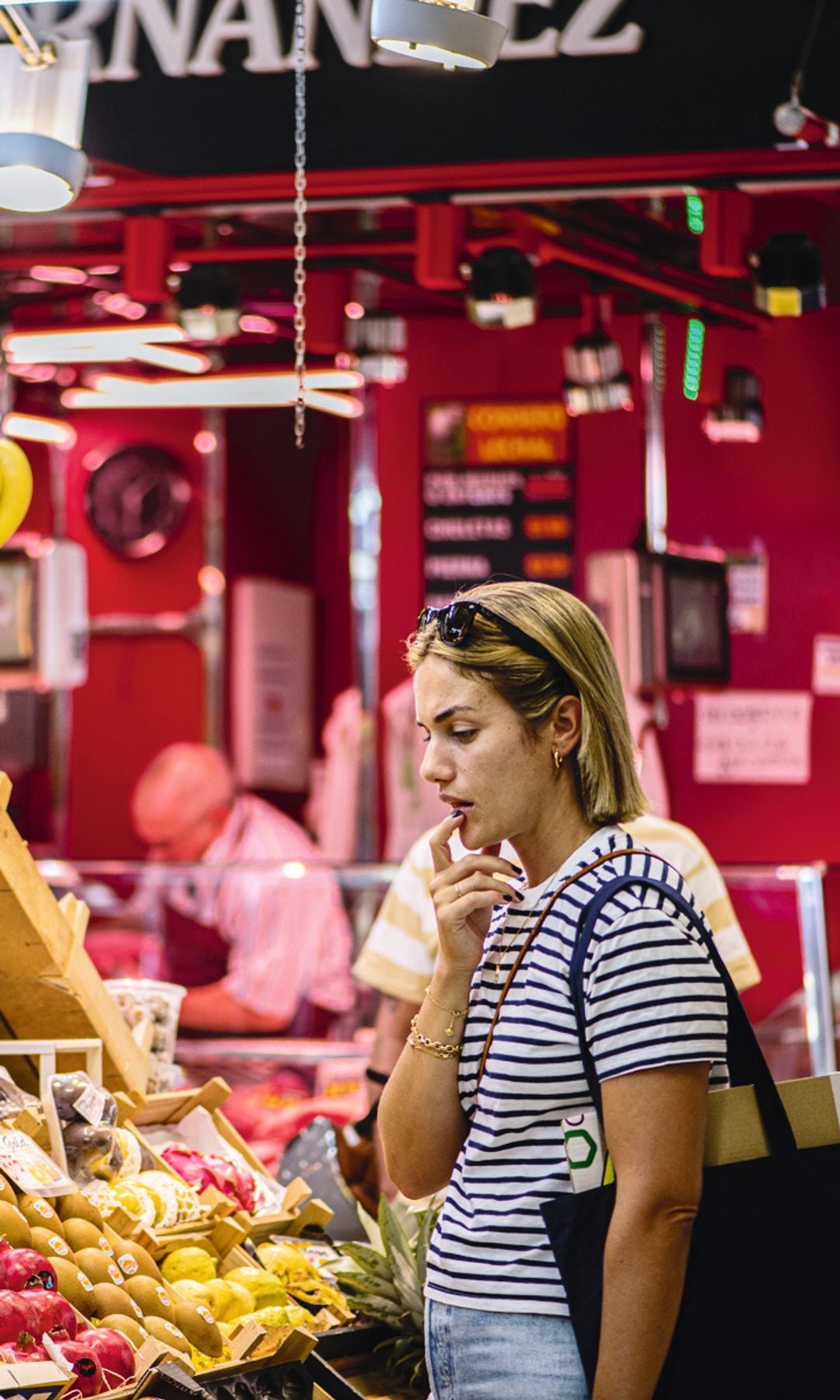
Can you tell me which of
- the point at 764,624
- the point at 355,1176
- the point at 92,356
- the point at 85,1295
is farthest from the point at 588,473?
the point at 85,1295

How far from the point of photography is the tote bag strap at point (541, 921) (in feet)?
5.85

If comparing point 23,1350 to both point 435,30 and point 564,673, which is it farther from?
point 435,30

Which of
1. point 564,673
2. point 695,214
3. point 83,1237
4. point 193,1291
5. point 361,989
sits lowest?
point 193,1291

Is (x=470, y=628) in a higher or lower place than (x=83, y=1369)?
higher

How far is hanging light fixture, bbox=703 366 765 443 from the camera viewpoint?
25.8ft

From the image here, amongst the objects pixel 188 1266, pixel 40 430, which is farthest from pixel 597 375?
pixel 188 1266

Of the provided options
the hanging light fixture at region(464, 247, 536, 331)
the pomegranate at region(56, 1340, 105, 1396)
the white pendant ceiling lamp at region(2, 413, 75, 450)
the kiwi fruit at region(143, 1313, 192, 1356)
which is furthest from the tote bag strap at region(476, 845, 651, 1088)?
the white pendant ceiling lamp at region(2, 413, 75, 450)

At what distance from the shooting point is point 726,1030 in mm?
1733

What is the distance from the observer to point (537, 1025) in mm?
1751

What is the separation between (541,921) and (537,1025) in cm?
11

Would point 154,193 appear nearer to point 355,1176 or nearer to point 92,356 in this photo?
point 92,356

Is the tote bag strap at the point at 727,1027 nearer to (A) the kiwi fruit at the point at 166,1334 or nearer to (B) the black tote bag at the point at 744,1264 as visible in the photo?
(B) the black tote bag at the point at 744,1264

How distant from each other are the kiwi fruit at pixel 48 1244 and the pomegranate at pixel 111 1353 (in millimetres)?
140

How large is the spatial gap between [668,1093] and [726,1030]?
0.10 meters
